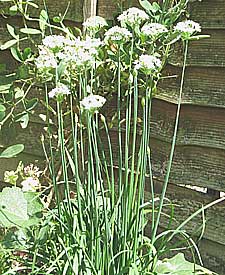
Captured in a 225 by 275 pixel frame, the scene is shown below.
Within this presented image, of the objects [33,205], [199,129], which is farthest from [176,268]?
[199,129]

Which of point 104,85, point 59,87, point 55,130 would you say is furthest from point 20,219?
point 55,130

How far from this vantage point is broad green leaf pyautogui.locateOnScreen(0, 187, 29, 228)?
4.58 feet

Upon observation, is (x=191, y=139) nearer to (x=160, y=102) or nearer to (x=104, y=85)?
(x=160, y=102)

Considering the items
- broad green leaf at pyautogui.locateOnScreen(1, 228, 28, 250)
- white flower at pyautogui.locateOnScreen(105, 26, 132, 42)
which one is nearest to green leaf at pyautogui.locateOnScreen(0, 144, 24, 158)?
broad green leaf at pyautogui.locateOnScreen(1, 228, 28, 250)

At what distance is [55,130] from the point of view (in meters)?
2.22

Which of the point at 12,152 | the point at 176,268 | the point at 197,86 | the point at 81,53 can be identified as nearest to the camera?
the point at 81,53

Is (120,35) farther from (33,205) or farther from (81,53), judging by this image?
(33,205)

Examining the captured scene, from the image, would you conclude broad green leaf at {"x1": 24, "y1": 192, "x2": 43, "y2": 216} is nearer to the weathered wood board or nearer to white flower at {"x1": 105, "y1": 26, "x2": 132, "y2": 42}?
white flower at {"x1": 105, "y1": 26, "x2": 132, "y2": 42}

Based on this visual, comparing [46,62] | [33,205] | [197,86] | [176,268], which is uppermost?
[46,62]

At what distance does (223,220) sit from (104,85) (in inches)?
24.9

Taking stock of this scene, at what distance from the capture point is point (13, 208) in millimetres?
1462

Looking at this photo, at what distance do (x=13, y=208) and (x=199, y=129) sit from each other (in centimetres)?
69

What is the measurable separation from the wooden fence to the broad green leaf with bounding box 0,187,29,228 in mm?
612

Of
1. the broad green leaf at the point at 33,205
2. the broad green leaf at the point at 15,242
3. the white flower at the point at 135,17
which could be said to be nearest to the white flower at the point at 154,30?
the white flower at the point at 135,17
